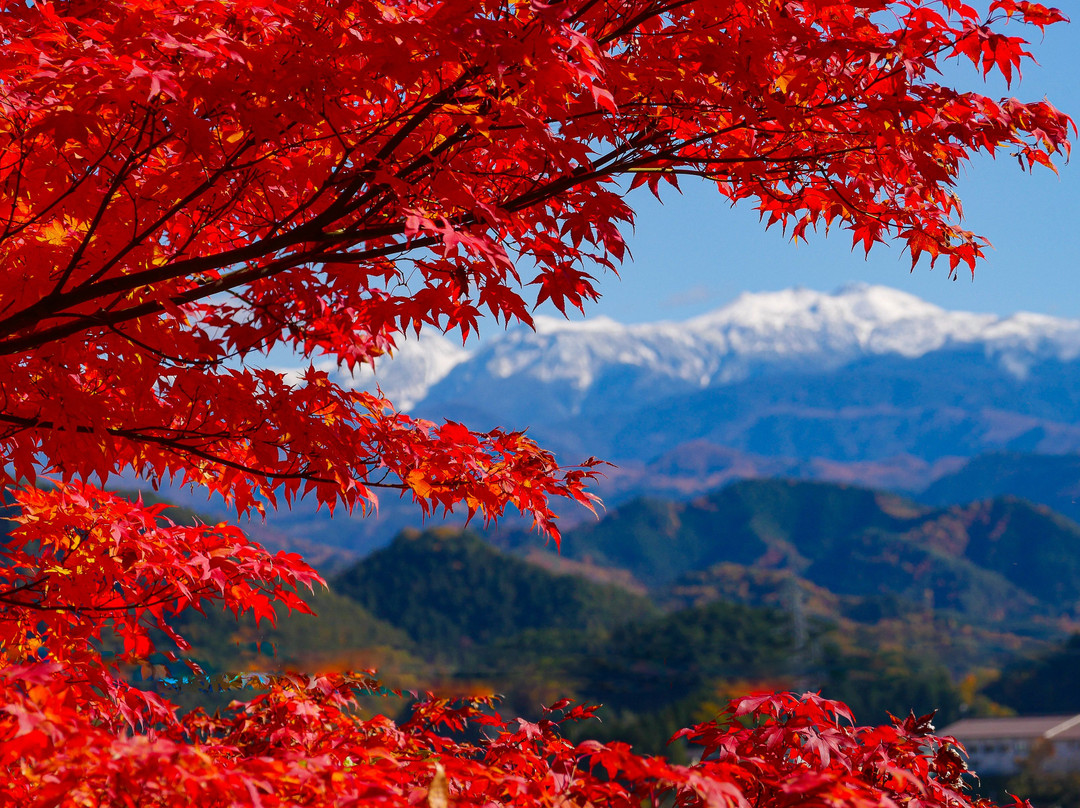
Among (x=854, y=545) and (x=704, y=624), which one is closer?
(x=704, y=624)

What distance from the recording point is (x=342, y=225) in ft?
11.4

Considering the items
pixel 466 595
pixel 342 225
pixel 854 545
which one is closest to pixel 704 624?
pixel 466 595

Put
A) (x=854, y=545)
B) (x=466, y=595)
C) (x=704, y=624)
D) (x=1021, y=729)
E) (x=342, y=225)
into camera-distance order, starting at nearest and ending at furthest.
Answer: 1. (x=342, y=225)
2. (x=1021, y=729)
3. (x=704, y=624)
4. (x=466, y=595)
5. (x=854, y=545)

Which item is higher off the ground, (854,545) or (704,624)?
(854,545)

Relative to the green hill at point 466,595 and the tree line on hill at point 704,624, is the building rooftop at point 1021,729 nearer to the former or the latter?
the tree line on hill at point 704,624

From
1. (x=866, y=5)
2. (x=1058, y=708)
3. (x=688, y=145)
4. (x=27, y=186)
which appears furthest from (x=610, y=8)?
(x=1058, y=708)

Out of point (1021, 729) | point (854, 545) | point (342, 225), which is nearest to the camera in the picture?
point (342, 225)

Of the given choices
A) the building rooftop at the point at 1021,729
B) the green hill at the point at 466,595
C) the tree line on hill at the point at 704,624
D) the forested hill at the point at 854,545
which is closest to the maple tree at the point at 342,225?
the tree line on hill at the point at 704,624

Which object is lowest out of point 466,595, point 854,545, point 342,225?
point 466,595

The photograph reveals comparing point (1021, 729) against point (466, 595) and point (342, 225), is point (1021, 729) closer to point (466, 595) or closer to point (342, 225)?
point (466, 595)

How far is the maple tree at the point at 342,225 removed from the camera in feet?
9.16

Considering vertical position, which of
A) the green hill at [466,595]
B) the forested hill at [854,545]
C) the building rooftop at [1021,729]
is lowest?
the green hill at [466,595]

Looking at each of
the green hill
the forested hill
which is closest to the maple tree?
the green hill

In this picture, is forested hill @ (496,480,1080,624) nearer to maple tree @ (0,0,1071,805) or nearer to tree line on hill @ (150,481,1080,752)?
tree line on hill @ (150,481,1080,752)
